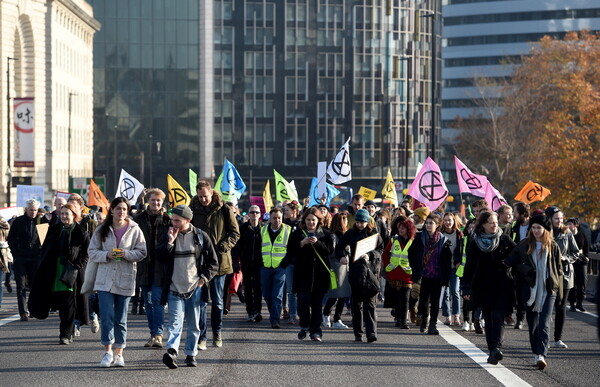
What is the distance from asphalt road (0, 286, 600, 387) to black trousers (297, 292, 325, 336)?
26 centimetres

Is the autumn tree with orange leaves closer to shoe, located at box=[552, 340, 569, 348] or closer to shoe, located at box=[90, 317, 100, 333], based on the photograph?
shoe, located at box=[552, 340, 569, 348]

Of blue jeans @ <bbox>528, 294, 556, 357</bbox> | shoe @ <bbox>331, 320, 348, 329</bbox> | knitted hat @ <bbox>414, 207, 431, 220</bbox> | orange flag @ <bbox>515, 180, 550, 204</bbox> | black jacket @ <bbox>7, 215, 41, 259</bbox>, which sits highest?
orange flag @ <bbox>515, 180, 550, 204</bbox>

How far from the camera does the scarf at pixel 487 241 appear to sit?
13570 mm

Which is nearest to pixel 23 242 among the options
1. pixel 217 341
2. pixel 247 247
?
pixel 247 247

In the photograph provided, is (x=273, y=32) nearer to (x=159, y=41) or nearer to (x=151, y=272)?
(x=159, y=41)

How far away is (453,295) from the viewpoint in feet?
58.2

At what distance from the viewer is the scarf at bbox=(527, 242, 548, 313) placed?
13.2m

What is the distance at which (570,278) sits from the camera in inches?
575

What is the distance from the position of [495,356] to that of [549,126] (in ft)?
113

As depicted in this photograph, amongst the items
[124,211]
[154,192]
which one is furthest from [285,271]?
[124,211]

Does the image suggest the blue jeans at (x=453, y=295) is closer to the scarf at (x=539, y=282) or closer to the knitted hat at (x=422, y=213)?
the knitted hat at (x=422, y=213)

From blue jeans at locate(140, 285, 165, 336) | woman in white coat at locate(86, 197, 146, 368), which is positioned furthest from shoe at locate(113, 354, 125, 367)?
blue jeans at locate(140, 285, 165, 336)

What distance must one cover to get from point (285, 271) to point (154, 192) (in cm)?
463

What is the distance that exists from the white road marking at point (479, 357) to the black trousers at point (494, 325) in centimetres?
24
